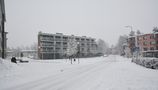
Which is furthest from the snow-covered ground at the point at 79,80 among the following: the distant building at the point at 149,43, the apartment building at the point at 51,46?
the apartment building at the point at 51,46

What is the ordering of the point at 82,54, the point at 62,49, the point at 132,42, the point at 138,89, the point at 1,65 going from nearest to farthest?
Result: the point at 138,89 → the point at 1,65 → the point at 132,42 → the point at 62,49 → the point at 82,54

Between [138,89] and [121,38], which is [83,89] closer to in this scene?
[138,89]

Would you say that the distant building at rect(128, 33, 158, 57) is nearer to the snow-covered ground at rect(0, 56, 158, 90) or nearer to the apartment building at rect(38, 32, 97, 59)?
the apartment building at rect(38, 32, 97, 59)

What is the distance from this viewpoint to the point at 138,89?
31.9 ft

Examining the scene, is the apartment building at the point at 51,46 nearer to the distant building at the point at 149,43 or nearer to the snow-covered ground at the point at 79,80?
the distant building at the point at 149,43

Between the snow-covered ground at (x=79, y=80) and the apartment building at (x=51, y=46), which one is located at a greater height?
the apartment building at (x=51, y=46)

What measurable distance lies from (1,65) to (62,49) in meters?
76.8

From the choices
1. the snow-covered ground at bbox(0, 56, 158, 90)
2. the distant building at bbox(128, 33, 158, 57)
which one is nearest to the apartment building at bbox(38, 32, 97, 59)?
the distant building at bbox(128, 33, 158, 57)

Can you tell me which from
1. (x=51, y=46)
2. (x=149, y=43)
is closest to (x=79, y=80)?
(x=149, y=43)

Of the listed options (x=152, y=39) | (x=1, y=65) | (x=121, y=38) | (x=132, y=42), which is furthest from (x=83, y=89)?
(x=121, y=38)

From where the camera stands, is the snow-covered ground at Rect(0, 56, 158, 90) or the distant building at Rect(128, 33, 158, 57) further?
the distant building at Rect(128, 33, 158, 57)

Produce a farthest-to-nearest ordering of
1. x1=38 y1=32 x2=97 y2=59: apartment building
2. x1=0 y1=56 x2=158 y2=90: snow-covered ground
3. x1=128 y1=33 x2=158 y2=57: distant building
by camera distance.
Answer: x1=38 y1=32 x2=97 y2=59: apartment building → x1=128 y1=33 x2=158 y2=57: distant building → x1=0 y1=56 x2=158 y2=90: snow-covered ground

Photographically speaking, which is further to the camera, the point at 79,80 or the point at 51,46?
the point at 51,46

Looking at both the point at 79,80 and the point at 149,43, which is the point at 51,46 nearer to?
the point at 149,43
